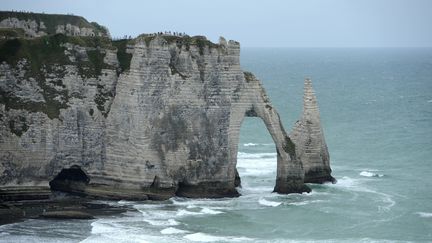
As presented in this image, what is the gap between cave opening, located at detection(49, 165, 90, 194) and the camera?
214 ft

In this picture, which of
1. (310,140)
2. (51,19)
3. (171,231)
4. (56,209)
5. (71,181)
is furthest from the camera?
(51,19)

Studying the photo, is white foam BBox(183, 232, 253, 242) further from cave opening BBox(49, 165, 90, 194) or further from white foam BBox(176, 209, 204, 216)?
cave opening BBox(49, 165, 90, 194)

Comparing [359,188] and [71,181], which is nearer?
[71,181]

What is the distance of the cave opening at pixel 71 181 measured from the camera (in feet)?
214

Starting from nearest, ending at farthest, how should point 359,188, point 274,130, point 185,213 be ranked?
point 185,213, point 274,130, point 359,188

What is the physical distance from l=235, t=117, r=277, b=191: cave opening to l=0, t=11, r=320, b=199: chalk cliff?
3.25 m

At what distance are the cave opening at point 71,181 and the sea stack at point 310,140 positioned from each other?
44.0ft

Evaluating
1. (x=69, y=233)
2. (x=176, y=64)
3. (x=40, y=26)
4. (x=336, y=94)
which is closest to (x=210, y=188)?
(x=176, y=64)

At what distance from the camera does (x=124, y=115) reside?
214 feet

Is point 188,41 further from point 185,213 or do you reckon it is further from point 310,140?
point 185,213

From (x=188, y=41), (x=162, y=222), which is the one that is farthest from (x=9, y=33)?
(x=162, y=222)

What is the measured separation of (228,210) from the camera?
62406mm

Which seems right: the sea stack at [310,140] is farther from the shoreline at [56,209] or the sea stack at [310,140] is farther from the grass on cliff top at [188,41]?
the shoreline at [56,209]

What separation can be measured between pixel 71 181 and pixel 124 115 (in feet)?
16.7
